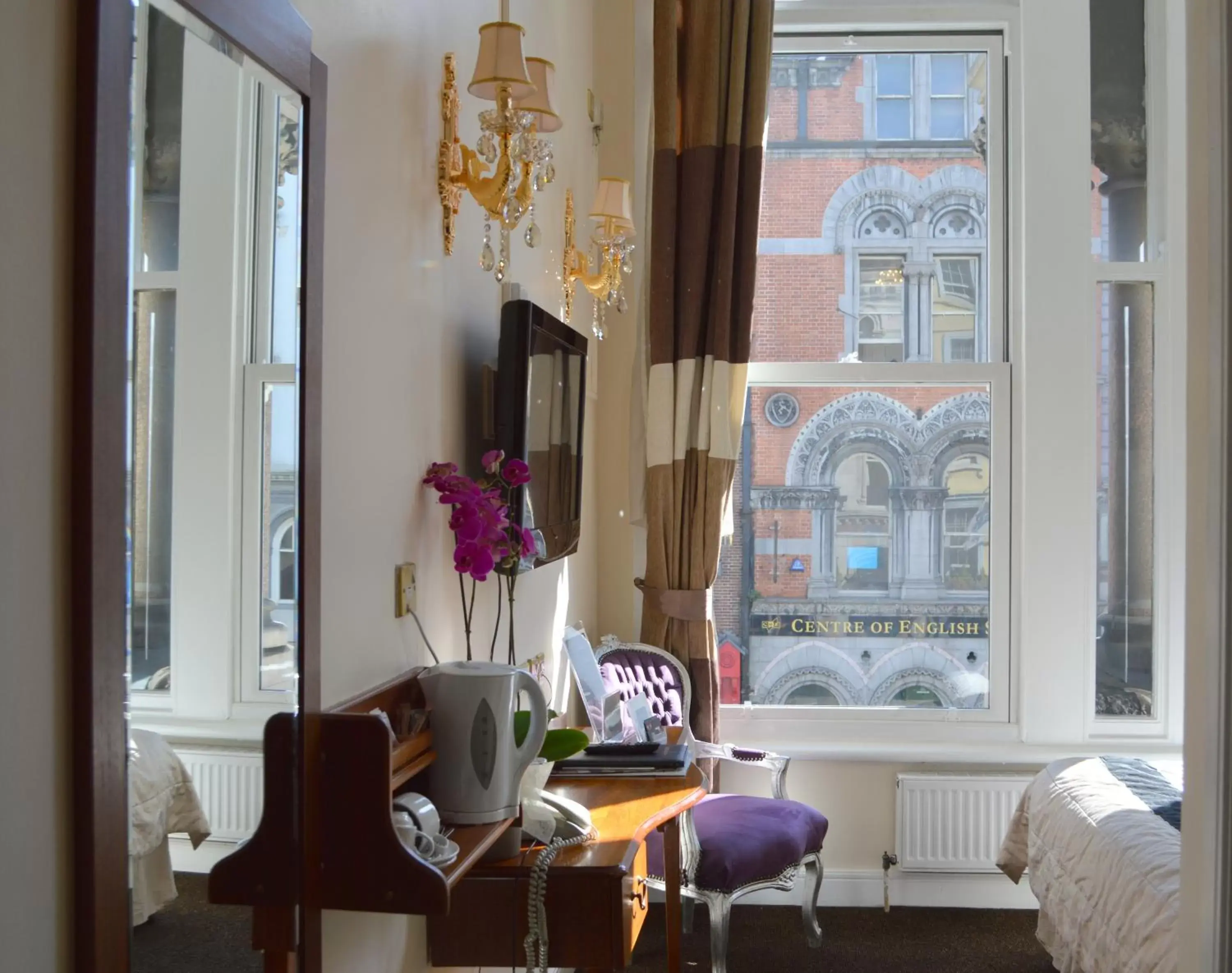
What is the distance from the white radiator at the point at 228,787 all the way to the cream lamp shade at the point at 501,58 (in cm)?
124

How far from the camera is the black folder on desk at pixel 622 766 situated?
2740mm

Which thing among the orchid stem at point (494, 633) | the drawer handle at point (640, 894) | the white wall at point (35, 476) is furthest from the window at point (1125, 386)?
the white wall at point (35, 476)

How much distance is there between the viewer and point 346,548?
1.66m

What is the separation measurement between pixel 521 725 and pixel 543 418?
2.74 feet

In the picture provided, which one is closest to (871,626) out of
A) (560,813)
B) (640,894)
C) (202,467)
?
(640,894)

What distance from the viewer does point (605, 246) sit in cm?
325

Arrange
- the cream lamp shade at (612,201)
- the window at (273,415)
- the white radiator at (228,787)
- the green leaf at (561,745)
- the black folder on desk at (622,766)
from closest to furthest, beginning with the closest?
the white radiator at (228,787), the window at (273,415), the green leaf at (561,745), the black folder on desk at (622,766), the cream lamp shade at (612,201)

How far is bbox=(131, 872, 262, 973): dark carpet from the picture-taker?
998 millimetres

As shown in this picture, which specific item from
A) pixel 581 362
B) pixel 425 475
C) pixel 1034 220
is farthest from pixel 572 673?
pixel 1034 220

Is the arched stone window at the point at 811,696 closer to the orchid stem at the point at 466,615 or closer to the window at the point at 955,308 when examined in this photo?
the window at the point at 955,308

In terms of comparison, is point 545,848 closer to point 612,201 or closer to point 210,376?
point 210,376

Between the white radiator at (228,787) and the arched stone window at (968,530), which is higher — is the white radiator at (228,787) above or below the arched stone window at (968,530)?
below

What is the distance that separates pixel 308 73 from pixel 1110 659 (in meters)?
3.58

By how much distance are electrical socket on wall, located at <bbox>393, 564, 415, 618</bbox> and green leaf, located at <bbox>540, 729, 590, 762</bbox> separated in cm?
35
